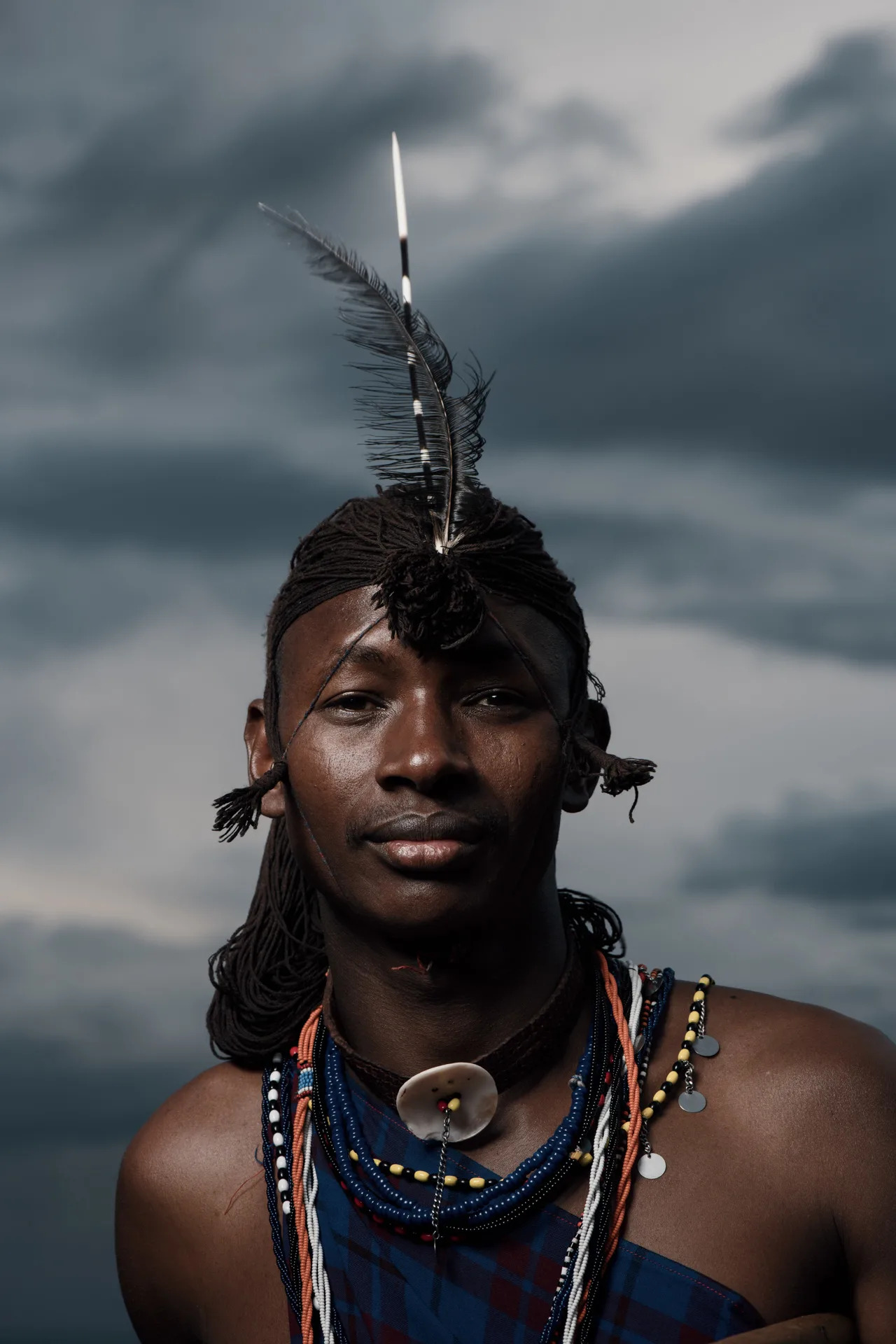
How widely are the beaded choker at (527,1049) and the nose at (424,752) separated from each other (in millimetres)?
775

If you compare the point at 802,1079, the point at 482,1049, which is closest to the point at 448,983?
the point at 482,1049

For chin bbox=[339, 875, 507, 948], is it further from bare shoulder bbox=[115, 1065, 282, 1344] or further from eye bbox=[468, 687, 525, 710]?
bare shoulder bbox=[115, 1065, 282, 1344]

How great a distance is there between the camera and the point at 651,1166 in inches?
191

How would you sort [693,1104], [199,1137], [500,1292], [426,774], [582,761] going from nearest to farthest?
1. [426,774]
2. [500,1292]
3. [693,1104]
4. [582,761]
5. [199,1137]

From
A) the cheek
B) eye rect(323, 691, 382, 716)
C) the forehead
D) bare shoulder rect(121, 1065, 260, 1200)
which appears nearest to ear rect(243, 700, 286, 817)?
the forehead

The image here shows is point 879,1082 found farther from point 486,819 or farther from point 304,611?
point 304,611

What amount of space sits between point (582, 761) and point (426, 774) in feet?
2.09

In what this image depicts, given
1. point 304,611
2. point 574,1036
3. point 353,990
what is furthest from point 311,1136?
point 304,611

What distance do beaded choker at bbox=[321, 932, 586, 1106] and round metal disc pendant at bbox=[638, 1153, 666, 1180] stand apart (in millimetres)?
371

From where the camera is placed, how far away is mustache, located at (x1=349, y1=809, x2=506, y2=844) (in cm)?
463

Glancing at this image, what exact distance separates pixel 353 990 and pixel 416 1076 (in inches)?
15.8

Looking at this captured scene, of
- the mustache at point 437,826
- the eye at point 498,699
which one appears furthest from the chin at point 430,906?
the eye at point 498,699

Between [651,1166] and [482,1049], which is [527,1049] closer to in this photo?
[482,1049]

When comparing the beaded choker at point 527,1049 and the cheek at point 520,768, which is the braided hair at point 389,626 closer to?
the cheek at point 520,768
